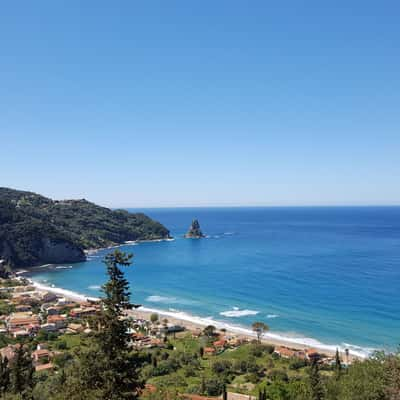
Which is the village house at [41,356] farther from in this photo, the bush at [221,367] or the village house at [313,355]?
the village house at [313,355]

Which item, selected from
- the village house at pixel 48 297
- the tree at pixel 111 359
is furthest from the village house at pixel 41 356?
the tree at pixel 111 359

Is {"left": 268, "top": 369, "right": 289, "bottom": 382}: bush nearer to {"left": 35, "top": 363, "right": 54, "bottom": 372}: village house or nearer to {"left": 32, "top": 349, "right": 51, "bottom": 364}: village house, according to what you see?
{"left": 35, "top": 363, "right": 54, "bottom": 372}: village house

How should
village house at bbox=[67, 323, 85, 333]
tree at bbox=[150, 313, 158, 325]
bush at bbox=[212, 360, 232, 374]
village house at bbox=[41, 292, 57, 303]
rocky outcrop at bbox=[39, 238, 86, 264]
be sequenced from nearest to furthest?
bush at bbox=[212, 360, 232, 374]
village house at bbox=[67, 323, 85, 333]
tree at bbox=[150, 313, 158, 325]
village house at bbox=[41, 292, 57, 303]
rocky outcrop at bbox=[39, 238, 86, 264]

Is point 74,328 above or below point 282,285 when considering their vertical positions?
below

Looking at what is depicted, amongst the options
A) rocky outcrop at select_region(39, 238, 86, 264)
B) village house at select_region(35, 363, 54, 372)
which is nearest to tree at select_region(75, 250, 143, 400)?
village house at select_region(35, 363, 54, 372)

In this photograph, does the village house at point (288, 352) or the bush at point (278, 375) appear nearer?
the bush at point (278, 375)

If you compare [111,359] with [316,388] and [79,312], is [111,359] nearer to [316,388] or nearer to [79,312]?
[316,388]

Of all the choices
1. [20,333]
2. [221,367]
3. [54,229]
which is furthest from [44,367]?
[54,229]
